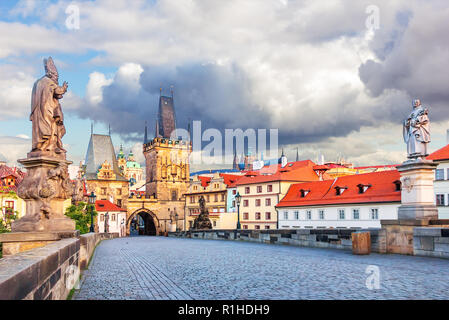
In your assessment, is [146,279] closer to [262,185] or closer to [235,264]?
[235,264]

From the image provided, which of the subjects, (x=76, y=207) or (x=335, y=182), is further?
(x=335, y=182)

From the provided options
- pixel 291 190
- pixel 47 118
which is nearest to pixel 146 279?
pixel 47 118

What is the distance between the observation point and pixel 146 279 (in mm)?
10008

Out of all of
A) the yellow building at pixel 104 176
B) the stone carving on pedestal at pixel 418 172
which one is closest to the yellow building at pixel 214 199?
Result: the yellow building at pixel 104 176

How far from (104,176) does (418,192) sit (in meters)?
86.3

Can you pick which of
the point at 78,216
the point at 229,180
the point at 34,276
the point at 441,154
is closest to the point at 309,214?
the point at 441,154

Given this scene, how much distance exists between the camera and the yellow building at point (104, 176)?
305ft

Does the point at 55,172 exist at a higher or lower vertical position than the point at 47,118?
lower

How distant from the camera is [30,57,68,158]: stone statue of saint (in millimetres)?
9900

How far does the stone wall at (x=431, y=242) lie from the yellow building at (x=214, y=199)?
56.8 metres

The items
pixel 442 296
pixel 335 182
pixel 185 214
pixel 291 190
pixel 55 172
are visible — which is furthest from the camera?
pixel 185 214

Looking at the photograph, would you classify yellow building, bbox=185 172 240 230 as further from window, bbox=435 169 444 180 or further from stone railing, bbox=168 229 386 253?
stone railing, bbox=168 229 386 253

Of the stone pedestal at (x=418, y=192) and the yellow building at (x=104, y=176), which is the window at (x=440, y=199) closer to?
the stone pedestal at (x=418, y=192)
